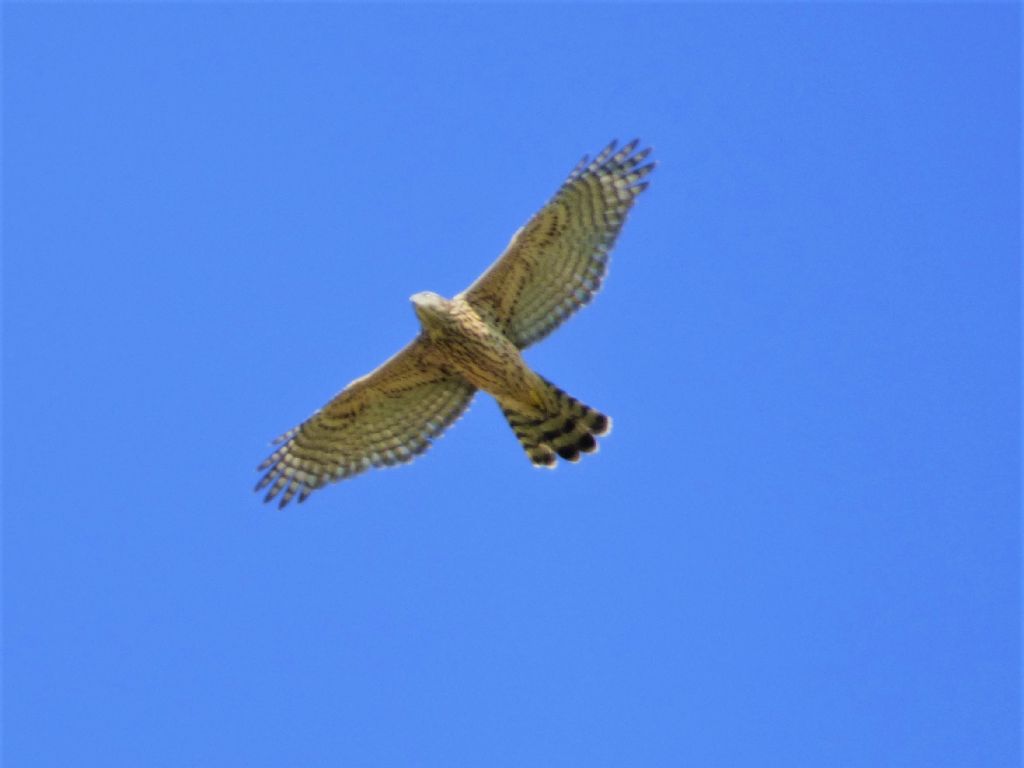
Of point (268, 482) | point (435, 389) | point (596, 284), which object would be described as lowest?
point (268, 482)

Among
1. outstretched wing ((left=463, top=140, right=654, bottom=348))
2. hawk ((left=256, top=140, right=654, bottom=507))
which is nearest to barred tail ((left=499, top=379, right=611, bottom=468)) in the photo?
hawk ((left=256, top=140, right=654, bottom=507))

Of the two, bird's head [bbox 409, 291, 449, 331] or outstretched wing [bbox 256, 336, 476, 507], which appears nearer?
bird's head [bbox 409, 291, 449, 331]

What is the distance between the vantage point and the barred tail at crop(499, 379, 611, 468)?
663 inches

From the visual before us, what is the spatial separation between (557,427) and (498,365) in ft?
2.92

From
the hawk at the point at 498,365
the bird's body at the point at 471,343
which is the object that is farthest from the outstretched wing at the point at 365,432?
the bird's body at the point at 471,343

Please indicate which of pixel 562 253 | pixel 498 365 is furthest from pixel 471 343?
pixel 562 253

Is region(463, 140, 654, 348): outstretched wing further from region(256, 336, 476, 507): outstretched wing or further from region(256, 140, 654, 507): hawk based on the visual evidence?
region(256, 336, 476, 507): outstretched wing

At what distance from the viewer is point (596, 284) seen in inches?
658

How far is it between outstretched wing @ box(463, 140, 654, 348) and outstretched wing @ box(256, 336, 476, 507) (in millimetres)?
873

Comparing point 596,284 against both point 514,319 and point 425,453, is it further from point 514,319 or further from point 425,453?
point 425,453

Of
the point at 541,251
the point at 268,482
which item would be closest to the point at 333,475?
the point at 268,482

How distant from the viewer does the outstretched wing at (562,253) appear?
16.5 m

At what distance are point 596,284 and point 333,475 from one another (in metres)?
2.96

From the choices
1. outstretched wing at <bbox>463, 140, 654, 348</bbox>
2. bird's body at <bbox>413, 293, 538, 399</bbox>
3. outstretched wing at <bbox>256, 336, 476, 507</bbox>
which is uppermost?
outstretched wing at <bbox>463, 140, 654, 348</bbox>
